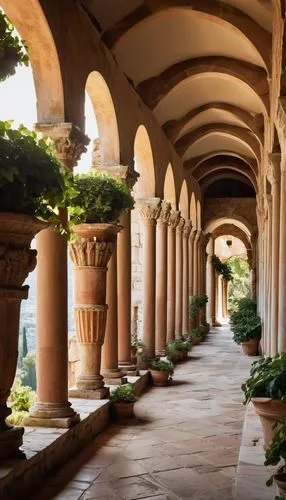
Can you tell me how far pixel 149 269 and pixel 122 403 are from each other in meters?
4.77

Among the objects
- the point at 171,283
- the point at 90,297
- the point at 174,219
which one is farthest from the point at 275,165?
the point at 171,283

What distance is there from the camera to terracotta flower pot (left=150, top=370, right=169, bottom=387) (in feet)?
39.0

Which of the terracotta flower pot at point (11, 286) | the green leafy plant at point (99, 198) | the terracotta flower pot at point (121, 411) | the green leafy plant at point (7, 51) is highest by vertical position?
the green leafy plant at point (7, 51)

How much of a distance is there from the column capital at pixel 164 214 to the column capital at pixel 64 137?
665 cm

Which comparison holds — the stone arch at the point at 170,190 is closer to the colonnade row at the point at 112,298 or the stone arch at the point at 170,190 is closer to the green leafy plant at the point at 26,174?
the colonnade row at the point at 112,298

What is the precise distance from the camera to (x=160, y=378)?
39.0 ft

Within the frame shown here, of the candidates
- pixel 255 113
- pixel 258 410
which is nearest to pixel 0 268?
pixel 258 410

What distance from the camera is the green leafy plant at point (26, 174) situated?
14.6 ft

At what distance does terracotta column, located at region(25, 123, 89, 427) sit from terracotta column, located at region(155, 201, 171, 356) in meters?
7.44

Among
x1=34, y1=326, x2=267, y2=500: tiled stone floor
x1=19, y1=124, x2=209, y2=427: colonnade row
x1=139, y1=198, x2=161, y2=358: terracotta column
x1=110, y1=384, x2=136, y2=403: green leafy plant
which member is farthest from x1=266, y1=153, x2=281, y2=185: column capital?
x1=139, y1=198, x2=161, y2=358: terracotta column

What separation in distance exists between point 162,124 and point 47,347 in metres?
8.70

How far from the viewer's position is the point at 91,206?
26.6 feet

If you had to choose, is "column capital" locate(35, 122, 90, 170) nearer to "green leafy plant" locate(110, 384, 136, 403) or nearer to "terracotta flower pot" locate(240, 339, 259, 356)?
"green leafy plant" locate(110, 384, 136, 403)

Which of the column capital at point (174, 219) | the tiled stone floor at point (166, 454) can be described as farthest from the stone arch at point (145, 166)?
the tiled stone floor at point (166, 454)
